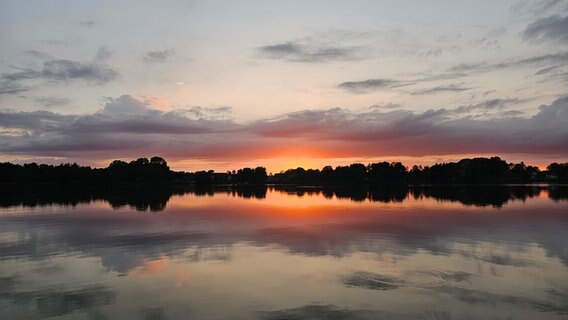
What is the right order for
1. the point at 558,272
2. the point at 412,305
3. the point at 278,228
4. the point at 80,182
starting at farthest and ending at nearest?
1. the point at 80,182
2. the point at 278,228
3. the point at 558,272
4. the point at 412,305

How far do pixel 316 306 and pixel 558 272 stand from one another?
33.3ft

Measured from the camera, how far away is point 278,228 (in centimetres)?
3173

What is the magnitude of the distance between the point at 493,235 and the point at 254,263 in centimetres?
1530

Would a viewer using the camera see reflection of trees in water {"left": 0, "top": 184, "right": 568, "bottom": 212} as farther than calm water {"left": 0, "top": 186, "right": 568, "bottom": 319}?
Yes

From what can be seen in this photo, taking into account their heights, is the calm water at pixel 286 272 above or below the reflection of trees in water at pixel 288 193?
below

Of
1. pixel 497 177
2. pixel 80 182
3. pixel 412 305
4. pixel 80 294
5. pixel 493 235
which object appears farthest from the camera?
pixel 497 177

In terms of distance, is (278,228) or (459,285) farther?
(278,228)

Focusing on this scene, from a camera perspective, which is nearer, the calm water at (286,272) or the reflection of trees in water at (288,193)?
the calm water at (286,272)

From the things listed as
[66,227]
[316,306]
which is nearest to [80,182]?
[66,227]

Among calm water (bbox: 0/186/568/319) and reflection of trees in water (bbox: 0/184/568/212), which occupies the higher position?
reflection of trees in water (bbox: 0/184/568/212)

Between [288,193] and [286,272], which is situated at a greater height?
[288,193]

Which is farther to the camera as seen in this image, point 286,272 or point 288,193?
point 288,193

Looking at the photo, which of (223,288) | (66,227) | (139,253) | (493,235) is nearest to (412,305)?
(223,288)

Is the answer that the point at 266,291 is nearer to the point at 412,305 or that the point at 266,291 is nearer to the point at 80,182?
the point at 412,305
